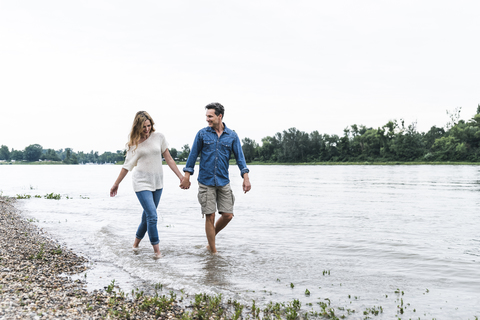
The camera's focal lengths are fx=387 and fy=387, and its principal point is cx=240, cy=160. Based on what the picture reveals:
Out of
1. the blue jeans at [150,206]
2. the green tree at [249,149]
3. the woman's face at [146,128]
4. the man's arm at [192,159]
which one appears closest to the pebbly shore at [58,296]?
the blue jeans at [150,206]

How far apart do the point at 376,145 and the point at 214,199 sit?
125195 millimetres

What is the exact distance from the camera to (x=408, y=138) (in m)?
112

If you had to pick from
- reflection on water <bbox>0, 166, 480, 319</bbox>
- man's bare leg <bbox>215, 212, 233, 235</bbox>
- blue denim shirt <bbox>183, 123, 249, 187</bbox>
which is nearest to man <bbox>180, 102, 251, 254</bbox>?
blue denim shirt <bbox>183, 123, 249, 187</bbox>

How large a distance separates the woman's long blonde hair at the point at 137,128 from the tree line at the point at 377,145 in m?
109

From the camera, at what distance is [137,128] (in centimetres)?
662

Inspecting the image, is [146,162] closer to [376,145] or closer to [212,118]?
[212,118]

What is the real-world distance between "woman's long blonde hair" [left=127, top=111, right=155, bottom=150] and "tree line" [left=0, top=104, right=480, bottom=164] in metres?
110

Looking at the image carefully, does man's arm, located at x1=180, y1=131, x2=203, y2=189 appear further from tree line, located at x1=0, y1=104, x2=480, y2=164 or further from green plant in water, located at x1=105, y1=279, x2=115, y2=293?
tree line, located at x1=0, y1=104, x2=480, y2=164

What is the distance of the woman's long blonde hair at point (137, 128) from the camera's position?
661 cm

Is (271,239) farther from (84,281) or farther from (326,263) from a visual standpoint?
(84,281)

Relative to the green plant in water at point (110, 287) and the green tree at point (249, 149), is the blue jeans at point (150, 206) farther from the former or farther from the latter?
the green tree at point (249, 149)

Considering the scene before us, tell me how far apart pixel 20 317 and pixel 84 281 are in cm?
171

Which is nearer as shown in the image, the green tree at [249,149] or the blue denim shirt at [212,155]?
the blue denim shirt at [212,155]

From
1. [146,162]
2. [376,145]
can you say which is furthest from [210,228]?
[376,145]
